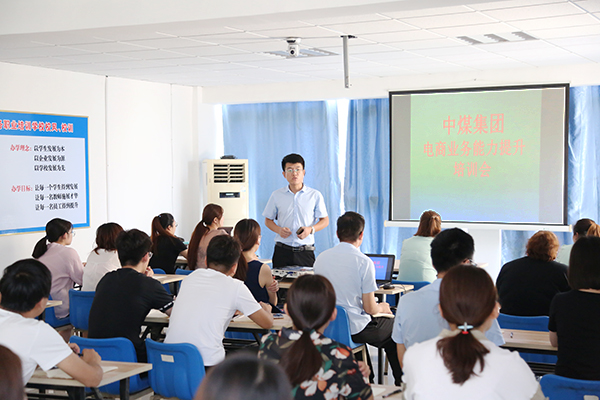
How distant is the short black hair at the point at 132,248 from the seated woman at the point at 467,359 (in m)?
2.00

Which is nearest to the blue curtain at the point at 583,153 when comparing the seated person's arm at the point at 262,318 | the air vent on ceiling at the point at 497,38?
the air vent on ceiling at the point at 497,38

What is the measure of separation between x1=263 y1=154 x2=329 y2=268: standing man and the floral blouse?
11.1 feet

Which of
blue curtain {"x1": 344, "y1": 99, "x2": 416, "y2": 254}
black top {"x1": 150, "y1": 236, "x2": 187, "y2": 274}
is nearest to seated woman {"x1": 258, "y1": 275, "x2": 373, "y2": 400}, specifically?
black top {"x1": 150, "y1": 236, "x2": 187, "y2": 274}

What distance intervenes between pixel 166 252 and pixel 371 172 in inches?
151

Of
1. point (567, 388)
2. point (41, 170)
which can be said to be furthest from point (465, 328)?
point (41, 170)

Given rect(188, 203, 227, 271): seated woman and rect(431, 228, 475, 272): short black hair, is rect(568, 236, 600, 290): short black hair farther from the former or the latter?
rect(188, 203, 227, 271): seated woman

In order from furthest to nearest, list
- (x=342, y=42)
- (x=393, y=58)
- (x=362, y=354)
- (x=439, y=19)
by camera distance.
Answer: (x=393, y=58)
(x=342, y=42)
(x=439, y=19)
(x=362, y=354)

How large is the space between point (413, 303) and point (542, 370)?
4.17 ft

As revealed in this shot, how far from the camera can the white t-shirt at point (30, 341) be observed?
7.75ft

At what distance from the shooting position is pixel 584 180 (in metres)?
7.53

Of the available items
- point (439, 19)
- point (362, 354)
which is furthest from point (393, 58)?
point (362, 354)

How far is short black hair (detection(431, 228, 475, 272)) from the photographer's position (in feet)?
9.75

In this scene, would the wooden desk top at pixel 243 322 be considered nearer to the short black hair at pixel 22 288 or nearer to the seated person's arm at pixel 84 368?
the seated person's arm at pixel 84 368

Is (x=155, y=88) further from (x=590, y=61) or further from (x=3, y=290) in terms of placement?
(x=3, y=290)
